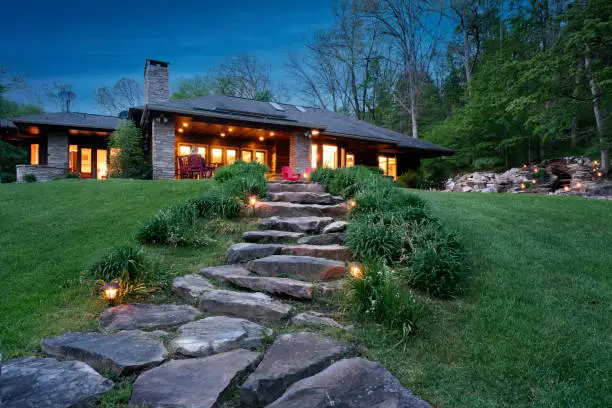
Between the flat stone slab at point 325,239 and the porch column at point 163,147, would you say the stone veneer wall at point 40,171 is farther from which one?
the flat stone slab at point 325,239

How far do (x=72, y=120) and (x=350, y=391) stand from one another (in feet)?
58.3

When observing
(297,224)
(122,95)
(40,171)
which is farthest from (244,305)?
(122,95)

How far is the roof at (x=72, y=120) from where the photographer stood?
1418cm

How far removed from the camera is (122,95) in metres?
27.6

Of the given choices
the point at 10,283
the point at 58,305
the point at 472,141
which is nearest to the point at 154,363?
the point at 58,305

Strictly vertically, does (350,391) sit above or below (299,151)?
below

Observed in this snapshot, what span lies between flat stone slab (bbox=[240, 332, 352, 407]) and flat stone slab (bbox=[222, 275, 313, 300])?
64cm

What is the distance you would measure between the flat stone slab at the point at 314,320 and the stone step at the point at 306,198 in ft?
11.5

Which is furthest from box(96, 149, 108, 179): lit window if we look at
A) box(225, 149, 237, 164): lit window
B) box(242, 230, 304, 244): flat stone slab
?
box(242, 230, 304, 244): flat stone slab

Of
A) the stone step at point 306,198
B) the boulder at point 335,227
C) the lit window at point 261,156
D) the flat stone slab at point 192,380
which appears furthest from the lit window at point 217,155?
the flat stone slab at point 192,380

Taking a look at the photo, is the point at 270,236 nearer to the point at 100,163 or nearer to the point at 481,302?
the point at 481,302

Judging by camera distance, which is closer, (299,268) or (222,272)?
(299,268)

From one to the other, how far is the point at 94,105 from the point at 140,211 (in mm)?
25977

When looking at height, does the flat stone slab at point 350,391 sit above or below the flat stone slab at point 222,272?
below
